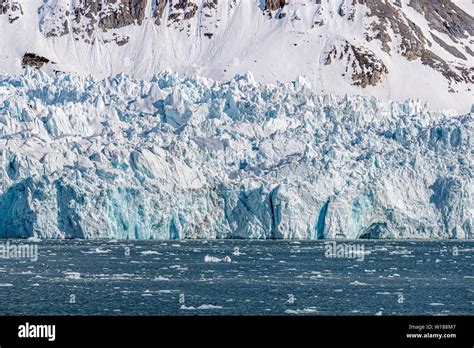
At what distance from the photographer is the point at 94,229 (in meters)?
55.0

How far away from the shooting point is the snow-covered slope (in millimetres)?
105500

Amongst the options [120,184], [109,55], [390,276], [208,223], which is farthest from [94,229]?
[109,55]

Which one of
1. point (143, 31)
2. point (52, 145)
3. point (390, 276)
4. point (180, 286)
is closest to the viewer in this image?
point (180, 286)

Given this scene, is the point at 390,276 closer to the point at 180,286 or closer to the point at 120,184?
the point at 180,286

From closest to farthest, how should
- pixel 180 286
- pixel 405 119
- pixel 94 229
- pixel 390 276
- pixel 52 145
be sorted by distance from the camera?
1. pixel 180 286
2. pixel 390 276
3. pixel 94 229
4. pixel 52 145
5. pixel 405 119

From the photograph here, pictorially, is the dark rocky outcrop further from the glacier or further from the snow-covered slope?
the glacier

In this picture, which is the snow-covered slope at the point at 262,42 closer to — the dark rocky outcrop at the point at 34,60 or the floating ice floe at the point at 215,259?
the dark rocky outcrop at the point at 34,60

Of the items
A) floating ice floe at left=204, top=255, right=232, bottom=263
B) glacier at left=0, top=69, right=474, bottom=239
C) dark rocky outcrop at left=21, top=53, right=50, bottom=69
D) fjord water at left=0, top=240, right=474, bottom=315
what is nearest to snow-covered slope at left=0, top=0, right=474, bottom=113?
dark rocky outcrop at left=21, top=53, right=50, bottom=69

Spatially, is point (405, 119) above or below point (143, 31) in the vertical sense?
below

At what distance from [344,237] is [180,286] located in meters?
22.3

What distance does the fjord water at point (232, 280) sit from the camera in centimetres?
3119

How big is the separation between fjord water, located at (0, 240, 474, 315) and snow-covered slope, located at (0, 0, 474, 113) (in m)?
47.9

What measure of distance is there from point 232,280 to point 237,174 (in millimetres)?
22413

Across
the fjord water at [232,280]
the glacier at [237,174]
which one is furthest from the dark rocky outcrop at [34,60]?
the fjord water at [232,280]
